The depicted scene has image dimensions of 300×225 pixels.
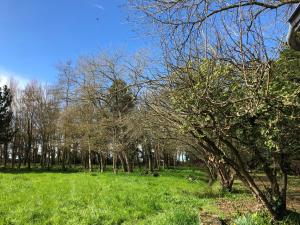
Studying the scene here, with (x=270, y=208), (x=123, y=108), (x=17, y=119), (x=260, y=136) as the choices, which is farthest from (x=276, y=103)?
(x=17, y=119)

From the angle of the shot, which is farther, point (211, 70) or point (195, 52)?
point (195, 52)

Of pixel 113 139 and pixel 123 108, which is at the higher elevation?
pixel 123 108

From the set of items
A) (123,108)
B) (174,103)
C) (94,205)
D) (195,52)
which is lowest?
(94,205)

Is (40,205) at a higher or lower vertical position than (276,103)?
lower

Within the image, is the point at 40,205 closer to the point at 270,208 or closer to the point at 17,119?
the point at 270,208

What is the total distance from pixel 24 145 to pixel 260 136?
4693cm

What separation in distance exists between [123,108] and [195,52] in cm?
2421

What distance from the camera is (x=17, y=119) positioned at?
4816cm

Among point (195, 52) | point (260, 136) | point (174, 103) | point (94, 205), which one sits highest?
point (195, 52)

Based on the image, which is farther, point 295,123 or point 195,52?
point 195,52

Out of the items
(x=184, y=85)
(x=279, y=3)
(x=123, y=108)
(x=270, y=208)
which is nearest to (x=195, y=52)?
(x=184, y=85)

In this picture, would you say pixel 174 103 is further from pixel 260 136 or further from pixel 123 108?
pixel 123 108

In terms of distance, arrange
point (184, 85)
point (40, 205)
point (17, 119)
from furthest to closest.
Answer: point (17, 119)
point (40, 205)
point (184, 85)

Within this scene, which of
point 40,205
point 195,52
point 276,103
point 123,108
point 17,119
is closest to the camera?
point 276,103
